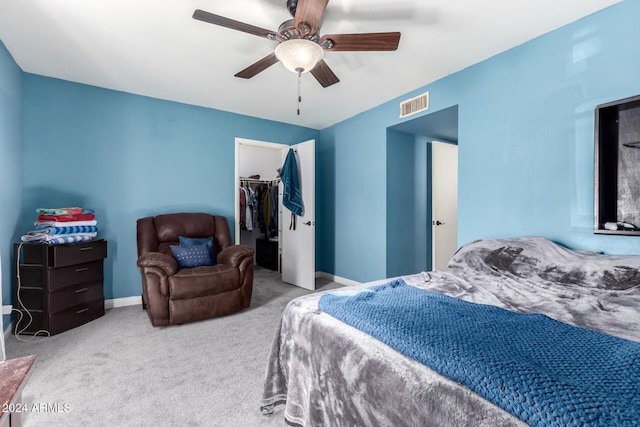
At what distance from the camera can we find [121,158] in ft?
10.7

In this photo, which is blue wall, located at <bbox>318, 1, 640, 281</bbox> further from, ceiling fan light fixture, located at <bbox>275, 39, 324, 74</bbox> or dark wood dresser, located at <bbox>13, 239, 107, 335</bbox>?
dark wood dresser, located at <bbox>13, 239, 107, 335</bbox>

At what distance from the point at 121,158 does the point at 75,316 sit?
1.64m

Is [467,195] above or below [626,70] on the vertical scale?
below

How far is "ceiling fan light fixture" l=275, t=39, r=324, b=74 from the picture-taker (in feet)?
5.93

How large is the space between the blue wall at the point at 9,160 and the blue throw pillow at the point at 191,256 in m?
1.23

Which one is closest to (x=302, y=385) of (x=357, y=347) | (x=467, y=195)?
(x=357, y=347)

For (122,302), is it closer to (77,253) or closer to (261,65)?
(77,253)

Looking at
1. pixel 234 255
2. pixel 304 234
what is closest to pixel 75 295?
pixel 234 255

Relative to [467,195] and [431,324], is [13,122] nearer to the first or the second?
[431,324]

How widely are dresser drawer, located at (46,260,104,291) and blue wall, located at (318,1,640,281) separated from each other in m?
3.45

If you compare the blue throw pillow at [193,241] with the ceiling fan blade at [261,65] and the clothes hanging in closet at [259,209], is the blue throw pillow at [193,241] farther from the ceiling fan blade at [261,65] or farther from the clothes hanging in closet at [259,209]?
the clothes hanging in closet at [259,209]

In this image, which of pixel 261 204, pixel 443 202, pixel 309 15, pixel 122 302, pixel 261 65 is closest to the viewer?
pixel 309 15

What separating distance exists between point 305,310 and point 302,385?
32cm

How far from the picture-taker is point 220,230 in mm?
3461
